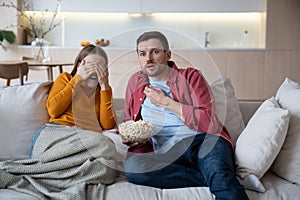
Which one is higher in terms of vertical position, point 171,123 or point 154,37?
point 154,37

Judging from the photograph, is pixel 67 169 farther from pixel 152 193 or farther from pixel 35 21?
pixel 35 21

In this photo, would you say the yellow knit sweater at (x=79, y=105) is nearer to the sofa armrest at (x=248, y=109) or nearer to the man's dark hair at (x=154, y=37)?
the man's dark hair at (x=154, y=37)

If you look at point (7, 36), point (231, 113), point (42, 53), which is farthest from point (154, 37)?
point (7, 36)

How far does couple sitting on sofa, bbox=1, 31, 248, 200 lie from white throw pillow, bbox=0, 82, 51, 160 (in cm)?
13

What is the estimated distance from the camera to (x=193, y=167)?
6.49 ft

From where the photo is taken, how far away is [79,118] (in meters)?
2.07

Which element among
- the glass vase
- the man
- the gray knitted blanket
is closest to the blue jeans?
the man

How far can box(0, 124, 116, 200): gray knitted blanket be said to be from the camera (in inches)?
71.3

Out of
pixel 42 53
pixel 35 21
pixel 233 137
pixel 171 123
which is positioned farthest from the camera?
pixel 35 21

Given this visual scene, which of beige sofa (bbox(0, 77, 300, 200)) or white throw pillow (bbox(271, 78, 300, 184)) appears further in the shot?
white throw pillow (bbox(271, 78, 300, 184))

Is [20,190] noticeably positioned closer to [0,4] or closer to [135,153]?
[135,153]

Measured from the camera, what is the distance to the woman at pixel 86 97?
82.3 inches

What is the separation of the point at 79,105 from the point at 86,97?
0.21 ft

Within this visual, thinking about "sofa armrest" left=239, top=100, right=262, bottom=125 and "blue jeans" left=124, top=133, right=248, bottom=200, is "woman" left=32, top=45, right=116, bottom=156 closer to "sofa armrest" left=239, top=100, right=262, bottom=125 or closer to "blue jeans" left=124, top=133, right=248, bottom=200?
"blue jeans" left=124, top=133, right=248, bottom=200
